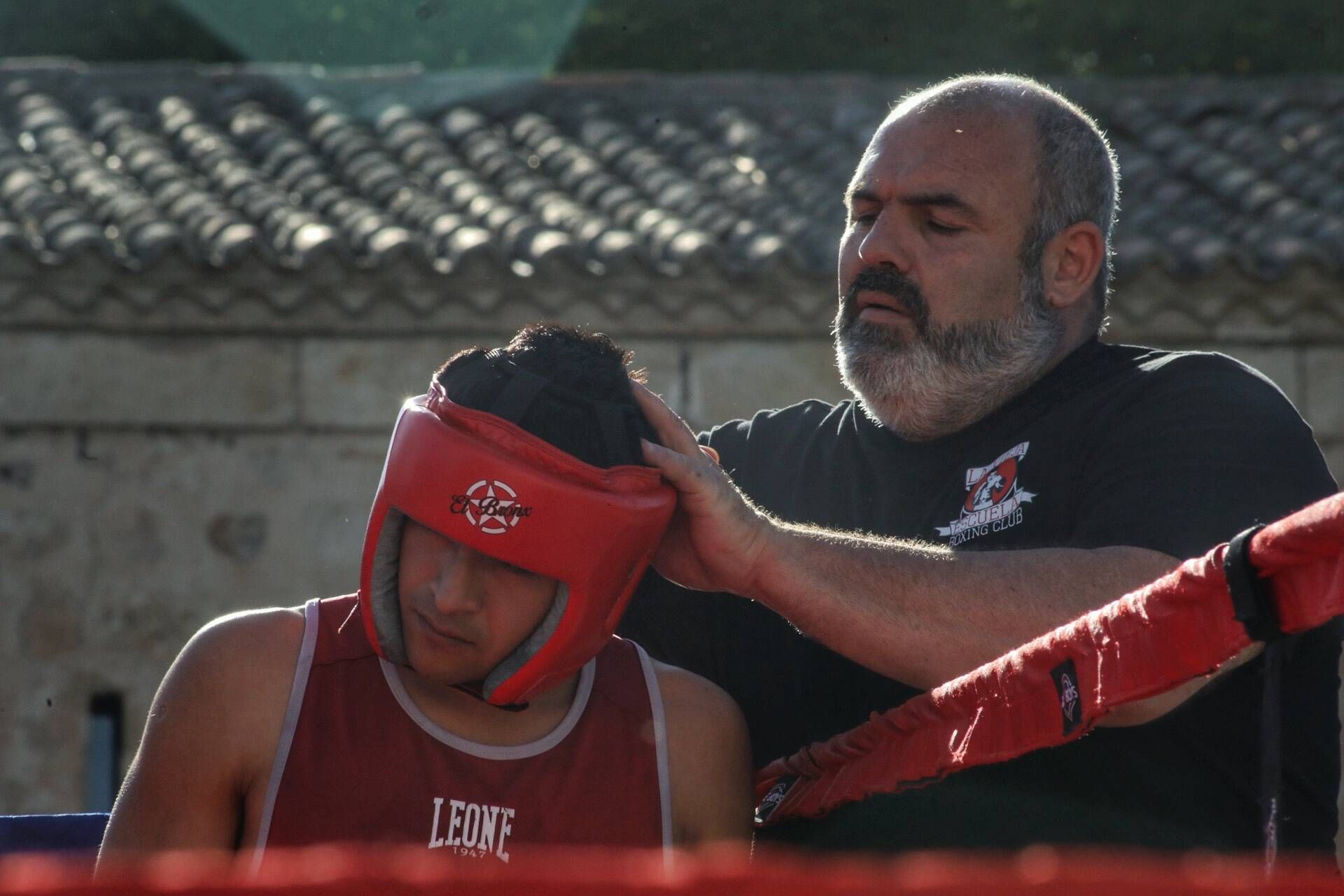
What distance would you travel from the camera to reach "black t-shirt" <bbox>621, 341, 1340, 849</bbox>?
227 centimetres

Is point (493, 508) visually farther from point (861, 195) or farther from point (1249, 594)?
point (861, 195)

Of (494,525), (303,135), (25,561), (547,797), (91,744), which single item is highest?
(494,525)

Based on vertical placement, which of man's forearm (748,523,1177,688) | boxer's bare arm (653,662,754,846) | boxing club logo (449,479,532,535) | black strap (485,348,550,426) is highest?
black strap (485,348,550,426)

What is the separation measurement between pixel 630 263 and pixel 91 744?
332 centimetres

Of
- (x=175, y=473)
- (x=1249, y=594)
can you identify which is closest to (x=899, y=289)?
(x=1249, y=594)

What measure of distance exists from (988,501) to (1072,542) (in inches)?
7.6

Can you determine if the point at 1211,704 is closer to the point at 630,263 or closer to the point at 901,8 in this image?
the point at 630,263

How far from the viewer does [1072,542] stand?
2.59m

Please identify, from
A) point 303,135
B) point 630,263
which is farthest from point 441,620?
point 303,135

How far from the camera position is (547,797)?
2123 millimetres

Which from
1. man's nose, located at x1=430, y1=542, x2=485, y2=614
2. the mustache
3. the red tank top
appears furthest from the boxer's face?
the mustache

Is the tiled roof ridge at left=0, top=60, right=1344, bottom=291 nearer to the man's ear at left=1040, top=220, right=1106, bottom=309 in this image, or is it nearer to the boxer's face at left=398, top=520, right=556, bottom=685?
the man's ear at left=1040, top=220, right=1106, bottom=309

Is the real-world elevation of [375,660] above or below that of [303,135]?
above

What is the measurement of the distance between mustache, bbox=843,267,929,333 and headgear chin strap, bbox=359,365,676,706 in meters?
0.99
